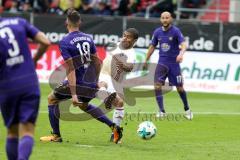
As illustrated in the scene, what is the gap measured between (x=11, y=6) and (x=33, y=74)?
21.2m

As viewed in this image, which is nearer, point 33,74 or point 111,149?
point 33,74

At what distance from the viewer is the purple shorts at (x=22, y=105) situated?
29.1ft

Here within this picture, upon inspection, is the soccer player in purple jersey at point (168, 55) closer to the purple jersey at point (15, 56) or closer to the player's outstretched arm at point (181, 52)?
the player's outstretched arm at point (181, 52)

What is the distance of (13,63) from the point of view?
28.8ft

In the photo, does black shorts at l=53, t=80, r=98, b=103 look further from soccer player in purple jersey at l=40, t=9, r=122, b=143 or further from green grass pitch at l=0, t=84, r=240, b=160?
→ green grass pitch at l=0, t=84, r=240, b=160

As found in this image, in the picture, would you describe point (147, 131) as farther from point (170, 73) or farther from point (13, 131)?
point (170, 73)

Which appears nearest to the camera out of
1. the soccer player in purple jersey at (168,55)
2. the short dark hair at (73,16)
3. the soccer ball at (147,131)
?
the short dark hair at (73,16)

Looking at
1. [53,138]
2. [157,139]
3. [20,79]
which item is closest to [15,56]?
[20,79]

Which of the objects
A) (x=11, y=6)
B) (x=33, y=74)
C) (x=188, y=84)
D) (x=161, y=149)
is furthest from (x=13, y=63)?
(x=11, y=6)

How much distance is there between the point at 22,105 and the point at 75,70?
3.45m

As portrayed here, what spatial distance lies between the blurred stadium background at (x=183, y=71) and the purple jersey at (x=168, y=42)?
59.5 inches

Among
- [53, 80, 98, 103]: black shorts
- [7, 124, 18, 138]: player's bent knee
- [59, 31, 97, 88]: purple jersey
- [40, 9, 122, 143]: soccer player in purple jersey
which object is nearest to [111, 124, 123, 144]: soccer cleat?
[40, 9, 122, 143]: soccer player in purple jersey

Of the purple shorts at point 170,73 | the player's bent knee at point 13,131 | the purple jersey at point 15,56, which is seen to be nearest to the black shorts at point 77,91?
the player's bent knee at point 13,131

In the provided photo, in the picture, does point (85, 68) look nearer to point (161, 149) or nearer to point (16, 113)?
point (161, 149)
